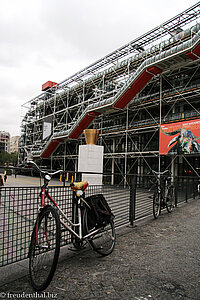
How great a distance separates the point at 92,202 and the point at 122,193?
194 centimetres

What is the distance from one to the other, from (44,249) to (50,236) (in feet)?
0.50

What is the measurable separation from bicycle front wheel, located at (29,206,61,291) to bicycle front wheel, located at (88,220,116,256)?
770 millimetres

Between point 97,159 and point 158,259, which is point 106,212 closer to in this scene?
point 158,259

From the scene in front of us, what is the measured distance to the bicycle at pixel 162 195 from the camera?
20.4 feet

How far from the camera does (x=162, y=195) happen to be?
A: 6578mm

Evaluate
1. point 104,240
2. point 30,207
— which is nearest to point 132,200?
point 104,240

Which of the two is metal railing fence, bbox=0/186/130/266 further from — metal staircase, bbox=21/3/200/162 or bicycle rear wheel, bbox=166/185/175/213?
metal staircase, bbox=21/3/200/162

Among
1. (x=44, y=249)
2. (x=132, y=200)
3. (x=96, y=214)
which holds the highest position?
(x=96, y=214)

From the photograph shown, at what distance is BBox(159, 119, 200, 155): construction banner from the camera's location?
14461 millimetres

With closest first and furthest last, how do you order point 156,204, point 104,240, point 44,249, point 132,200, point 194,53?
point 44,249
point 104,240
point 132,200
point 156,204
point 194,53

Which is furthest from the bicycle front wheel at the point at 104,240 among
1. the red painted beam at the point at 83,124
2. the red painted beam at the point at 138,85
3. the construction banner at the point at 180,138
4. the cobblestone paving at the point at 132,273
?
the red painted beam at the point at 83,124

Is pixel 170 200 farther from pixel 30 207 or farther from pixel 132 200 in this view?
pixel 30 207

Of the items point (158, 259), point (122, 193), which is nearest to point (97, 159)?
point (122, 193)

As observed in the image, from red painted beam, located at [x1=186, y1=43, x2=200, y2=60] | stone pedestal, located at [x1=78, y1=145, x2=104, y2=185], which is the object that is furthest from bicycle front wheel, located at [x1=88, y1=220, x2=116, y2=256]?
stone pedestal, located at [x1=78, y1=145, x2=104, y2=185]
